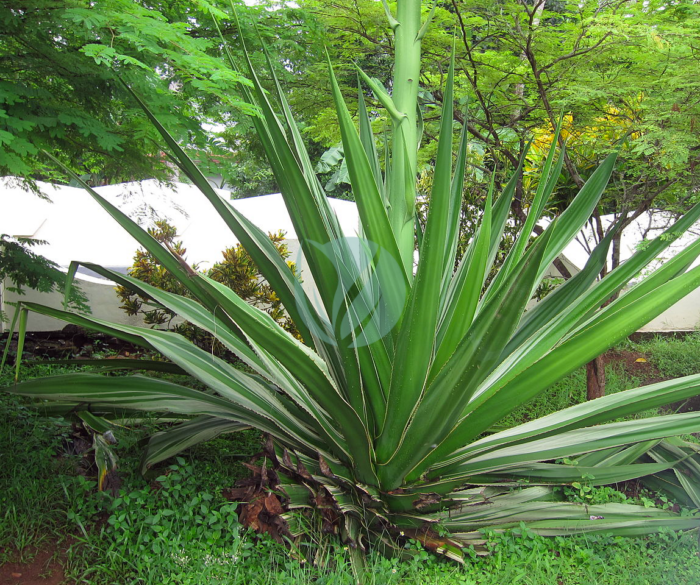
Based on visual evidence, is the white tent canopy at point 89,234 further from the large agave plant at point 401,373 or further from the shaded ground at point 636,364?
the large agave plant at point 401,373

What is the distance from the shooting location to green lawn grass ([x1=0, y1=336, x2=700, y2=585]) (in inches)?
69.2

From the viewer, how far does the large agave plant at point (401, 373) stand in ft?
5.52

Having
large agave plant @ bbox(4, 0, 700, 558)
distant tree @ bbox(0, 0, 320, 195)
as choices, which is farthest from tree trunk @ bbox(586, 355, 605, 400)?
distant tree @ bbox(0, 0, 320, 195)

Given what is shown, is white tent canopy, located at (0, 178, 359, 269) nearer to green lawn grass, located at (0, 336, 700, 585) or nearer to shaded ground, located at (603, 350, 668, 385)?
shaded ground, located at (603, 350, 668, 385)

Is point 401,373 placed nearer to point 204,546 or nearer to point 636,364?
point 204,546

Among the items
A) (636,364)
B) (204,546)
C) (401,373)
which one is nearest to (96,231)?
(204,546)

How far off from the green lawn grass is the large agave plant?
9 cm

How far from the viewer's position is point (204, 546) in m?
1.86

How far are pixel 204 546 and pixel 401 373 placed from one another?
0.88 meters

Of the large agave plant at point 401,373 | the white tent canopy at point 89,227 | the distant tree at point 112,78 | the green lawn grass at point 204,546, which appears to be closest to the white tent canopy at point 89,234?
the white tent canopy at point 89,227

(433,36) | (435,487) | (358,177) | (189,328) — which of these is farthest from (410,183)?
(189,328)

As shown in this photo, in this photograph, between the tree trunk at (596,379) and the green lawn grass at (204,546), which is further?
the tree trunk at (596,379)

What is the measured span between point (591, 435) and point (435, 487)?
2.11ft

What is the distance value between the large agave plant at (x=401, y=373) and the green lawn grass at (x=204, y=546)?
0.09 m
